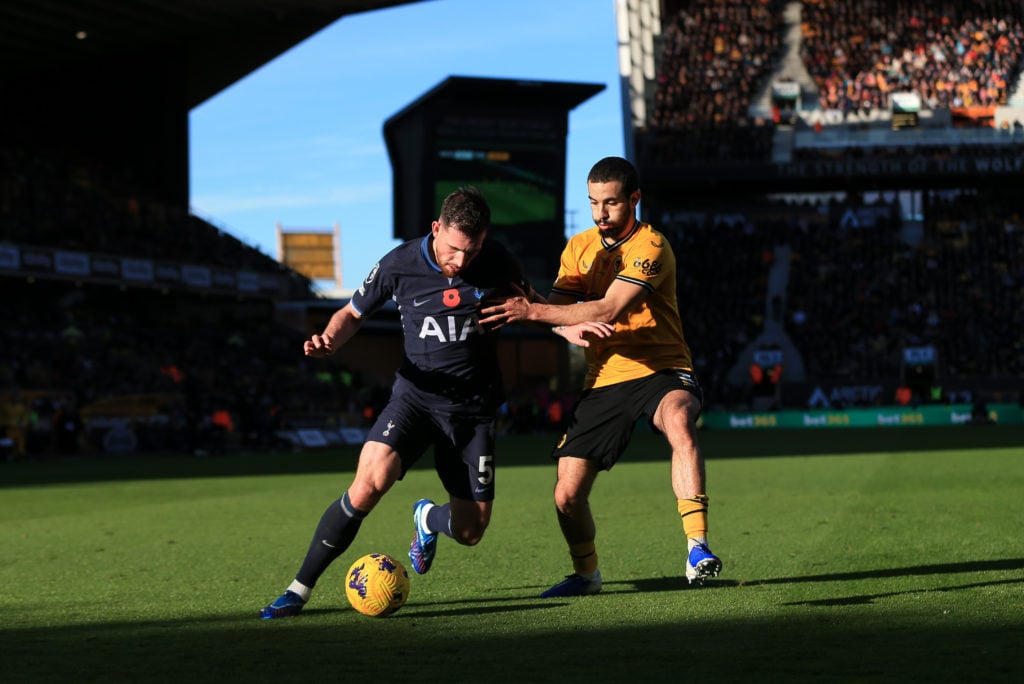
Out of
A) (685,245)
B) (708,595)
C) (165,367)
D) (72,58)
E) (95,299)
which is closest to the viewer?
(708,595)

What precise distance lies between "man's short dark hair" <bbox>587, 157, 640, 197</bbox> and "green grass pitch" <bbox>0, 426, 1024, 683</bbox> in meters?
2.27

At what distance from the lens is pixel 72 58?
48.4 m

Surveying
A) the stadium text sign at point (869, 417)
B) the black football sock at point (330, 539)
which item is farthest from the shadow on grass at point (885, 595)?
the stadium text sign at point (869, 417)

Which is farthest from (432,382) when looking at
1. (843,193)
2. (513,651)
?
(843,193)

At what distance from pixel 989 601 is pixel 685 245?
47.7m

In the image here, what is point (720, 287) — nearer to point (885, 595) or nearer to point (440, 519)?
point (440, 519)

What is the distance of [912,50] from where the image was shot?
192 feet

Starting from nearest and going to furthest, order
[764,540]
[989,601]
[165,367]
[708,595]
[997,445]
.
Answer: [989,601] → [708,595] → [764,540] → [997,445] → [165,367]

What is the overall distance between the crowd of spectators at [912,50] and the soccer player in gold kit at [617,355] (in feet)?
173

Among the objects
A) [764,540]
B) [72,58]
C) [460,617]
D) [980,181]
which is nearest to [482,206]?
[460,617]

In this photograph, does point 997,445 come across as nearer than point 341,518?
No

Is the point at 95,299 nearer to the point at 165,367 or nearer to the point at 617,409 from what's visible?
the point at 165,367

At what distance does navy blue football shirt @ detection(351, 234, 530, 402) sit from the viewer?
7.01m

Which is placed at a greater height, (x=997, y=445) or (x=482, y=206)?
(x=482, y=206)
